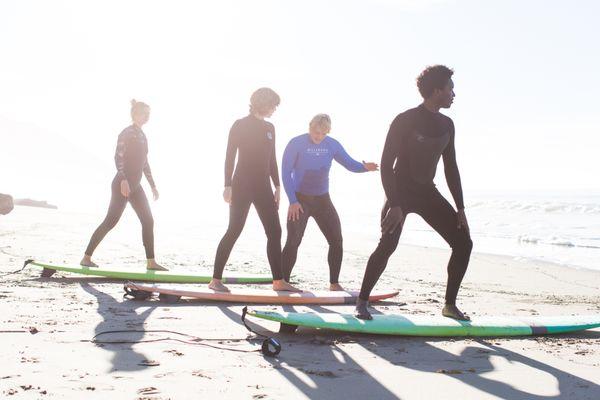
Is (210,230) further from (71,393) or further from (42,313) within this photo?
(71,393)

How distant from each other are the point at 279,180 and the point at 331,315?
2.15 m

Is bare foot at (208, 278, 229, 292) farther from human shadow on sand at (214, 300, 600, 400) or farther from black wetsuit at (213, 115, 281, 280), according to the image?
human shadow on sand at (214, 300, 600, 400)

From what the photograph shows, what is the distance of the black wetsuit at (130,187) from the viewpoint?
22.9ft

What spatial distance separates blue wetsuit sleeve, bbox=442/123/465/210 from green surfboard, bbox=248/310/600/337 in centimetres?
83

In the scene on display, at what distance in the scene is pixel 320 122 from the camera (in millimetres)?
6102

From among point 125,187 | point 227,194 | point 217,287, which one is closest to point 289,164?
point 227,194

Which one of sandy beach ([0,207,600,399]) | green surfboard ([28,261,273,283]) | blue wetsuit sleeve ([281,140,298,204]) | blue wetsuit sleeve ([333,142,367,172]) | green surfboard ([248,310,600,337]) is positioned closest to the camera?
sandy beach ([0,207,600,399])

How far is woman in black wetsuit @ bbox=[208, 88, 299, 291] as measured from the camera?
18.9 ft

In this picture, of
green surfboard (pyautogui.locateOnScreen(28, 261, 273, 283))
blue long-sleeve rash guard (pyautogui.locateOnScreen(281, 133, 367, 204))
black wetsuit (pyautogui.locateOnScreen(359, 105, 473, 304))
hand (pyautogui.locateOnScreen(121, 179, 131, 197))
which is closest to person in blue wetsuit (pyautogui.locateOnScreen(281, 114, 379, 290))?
blue long-sleeve rash guard (pyautogui.locateOnScreen(281, 133, 367, 204))

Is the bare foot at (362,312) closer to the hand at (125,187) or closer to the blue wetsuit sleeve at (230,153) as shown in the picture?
the blue wetsuit sleeve at (230,153)

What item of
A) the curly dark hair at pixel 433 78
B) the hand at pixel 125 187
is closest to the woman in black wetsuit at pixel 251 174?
the hand at pixel 125 187

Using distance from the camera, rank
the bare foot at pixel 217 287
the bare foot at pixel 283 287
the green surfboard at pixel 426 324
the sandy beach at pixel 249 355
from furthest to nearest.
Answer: the bare foot at pixel 283 287, the bare foot at pixel 217 287, the green surfboard at pixel 426 324, the sandy beach at pixel 249 355

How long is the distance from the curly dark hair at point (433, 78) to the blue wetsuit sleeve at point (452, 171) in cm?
34

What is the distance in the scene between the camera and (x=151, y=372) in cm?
313
